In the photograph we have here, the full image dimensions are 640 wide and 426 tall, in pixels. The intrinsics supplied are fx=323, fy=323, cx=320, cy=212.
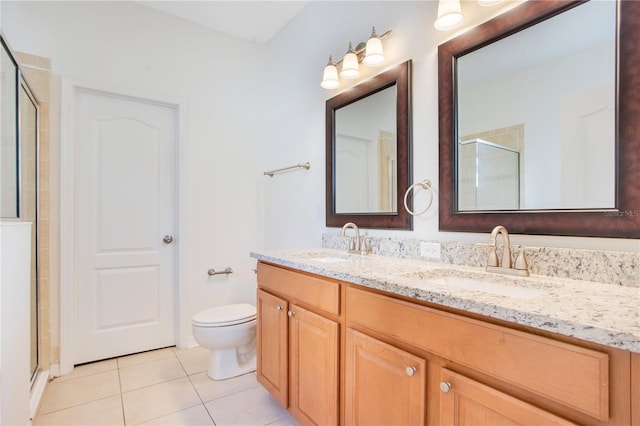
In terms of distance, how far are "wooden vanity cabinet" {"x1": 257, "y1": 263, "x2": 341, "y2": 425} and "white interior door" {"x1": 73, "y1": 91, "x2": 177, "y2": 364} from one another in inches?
48.2

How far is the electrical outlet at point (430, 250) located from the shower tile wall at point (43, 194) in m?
2.42

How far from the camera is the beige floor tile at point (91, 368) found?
220 centimetres

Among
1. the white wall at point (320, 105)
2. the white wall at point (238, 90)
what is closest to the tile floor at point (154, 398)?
the white wall at point (238, 90)

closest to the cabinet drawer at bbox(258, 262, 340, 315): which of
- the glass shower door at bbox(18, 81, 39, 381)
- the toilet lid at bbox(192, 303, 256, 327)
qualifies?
the toilet lid at bbox(192, 303, 256, 327)

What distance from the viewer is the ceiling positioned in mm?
2480

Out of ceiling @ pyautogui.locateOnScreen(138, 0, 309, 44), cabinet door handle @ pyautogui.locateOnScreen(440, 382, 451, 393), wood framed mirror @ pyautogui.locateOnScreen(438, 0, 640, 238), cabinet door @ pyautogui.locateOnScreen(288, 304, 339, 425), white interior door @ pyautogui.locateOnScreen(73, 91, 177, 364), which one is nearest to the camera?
cabinet door handle @ pyautogui.locateOnScreen(440, 382, 451, 393)

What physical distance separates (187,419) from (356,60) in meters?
2.23

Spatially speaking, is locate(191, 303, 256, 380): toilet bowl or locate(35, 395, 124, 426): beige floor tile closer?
locate(35, 395, 124, 426): beige floor tile

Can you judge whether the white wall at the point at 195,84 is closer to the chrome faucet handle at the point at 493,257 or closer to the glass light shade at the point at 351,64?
the glass light shade at the point at 351,64

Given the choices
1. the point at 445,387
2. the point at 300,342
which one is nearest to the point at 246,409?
the point at 300,342

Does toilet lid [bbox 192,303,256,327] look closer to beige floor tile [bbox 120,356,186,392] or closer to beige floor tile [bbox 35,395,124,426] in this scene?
beige floor tile [bbox 120,356,186,392]

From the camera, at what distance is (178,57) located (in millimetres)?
2686

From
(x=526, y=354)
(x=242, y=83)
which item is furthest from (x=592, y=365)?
(x=242, y=83)

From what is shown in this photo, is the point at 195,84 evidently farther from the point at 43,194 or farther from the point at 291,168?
the point at 43,194
